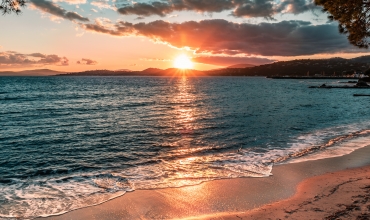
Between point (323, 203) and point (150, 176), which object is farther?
point (150, 176)

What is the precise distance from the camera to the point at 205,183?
13656 mm

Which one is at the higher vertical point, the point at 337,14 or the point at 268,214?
the point at 337,14

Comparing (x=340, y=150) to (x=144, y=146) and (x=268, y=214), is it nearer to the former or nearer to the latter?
(x=268, y=214)

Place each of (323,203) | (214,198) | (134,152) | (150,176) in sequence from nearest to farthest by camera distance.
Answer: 1. (323,203)
2. (214,198)
3. (150,176)
4. (134,152)

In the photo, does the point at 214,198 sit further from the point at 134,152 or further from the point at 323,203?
the point at 134,152

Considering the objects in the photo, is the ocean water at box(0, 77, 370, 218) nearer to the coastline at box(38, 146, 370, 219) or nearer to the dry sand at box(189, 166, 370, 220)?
the coastline at box(38, 146, 370, 219)

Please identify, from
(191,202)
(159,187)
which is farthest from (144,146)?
(191,202)

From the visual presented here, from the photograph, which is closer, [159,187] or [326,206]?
[326,206]

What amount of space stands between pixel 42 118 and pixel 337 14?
33.7 meters

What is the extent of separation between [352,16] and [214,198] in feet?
41.8

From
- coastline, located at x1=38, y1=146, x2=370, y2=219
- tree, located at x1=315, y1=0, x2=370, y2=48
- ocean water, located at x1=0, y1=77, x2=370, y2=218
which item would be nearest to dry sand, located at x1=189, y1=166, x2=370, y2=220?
coastline, located at x1=38, y1=146, x2=370, y2=219

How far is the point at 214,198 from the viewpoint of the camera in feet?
38.3

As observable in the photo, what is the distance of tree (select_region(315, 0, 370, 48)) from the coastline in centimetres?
775

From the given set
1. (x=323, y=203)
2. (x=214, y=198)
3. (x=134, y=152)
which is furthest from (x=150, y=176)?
(x=323, y=203)
